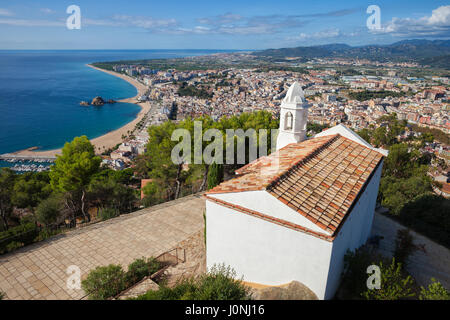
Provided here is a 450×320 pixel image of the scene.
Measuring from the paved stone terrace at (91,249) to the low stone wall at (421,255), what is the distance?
7.27 m

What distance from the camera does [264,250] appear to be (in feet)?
21.2

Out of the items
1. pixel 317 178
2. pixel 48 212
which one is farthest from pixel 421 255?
pixel 48 212

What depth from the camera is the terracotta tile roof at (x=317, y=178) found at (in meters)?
5.97

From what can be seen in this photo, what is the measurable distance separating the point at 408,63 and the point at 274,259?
23618 cm

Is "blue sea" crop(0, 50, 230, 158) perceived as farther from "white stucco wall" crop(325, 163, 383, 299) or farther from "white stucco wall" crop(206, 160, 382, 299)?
"white stucco wall" crop(325, 163, 383, 299)

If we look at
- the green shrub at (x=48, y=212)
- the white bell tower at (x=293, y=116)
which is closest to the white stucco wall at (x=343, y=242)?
the white bell tower at (x=293, y=116)

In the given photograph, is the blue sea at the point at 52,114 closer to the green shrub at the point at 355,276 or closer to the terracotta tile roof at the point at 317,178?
the terracotta tile roof at the point at 317,178

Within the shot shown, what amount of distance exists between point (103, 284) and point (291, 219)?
4.98 m

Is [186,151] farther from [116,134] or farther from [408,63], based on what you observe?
[408,63]

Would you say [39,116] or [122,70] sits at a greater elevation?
[122,70]

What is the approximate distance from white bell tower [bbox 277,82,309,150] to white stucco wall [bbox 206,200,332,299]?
492cm
